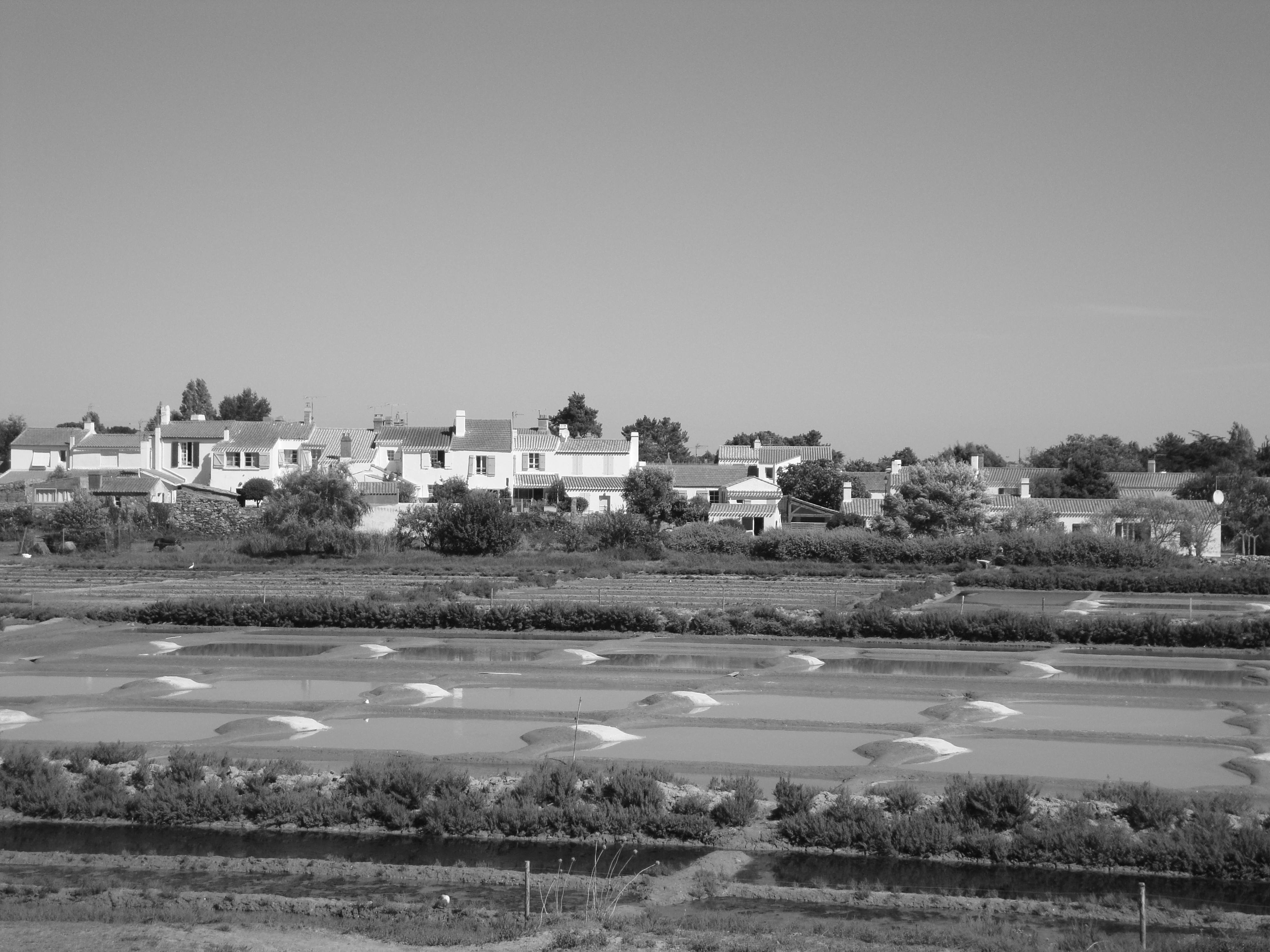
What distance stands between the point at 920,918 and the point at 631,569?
41.7 meters

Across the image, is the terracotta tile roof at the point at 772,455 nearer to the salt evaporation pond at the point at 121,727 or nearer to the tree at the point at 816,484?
the tree at the point at 816,484

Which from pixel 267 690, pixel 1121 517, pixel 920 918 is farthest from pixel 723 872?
pixel 1121 517

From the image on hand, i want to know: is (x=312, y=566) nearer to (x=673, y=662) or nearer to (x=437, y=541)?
(x=437, y=541)

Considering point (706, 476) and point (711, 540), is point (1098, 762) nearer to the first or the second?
point (711, 540)

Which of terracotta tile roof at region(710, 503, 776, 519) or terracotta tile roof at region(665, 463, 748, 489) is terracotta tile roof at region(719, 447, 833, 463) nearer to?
terracotta tile roof at region(665, 463, 748, 489)

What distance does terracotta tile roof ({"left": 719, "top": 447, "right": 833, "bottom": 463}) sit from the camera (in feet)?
306

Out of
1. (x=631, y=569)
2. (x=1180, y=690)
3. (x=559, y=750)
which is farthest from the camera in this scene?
(x=631, y=569)

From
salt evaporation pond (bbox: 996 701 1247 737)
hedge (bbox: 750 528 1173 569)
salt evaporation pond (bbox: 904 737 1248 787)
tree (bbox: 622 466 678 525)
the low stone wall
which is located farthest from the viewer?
tree (bbox: 622 466 678 525)

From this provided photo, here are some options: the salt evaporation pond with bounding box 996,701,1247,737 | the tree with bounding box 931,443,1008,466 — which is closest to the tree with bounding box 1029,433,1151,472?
the tree with bounding box 931,443,1008,466

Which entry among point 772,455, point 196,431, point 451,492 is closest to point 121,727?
point 451,492

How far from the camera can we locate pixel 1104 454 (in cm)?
10800

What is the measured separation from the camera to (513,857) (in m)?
14.0

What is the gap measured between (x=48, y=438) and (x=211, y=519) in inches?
1261

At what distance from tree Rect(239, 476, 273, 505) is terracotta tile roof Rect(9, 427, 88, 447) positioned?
22414 millimetres
